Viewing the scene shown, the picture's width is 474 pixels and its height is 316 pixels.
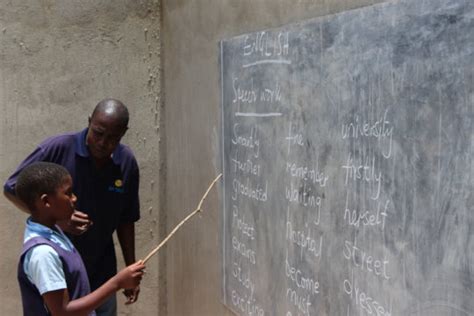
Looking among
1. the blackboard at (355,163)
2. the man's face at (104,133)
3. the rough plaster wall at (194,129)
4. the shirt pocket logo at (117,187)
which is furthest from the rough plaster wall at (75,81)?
the man's face at (104,133)

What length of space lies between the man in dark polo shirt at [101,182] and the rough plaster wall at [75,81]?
75.7 inches

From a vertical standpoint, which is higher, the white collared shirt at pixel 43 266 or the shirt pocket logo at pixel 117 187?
the shirt pocket logo at pixel 117 187

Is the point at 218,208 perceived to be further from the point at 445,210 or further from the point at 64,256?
the point at 445,210

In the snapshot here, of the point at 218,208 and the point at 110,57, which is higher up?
the point at 110,57

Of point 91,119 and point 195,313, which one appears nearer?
point 91,119

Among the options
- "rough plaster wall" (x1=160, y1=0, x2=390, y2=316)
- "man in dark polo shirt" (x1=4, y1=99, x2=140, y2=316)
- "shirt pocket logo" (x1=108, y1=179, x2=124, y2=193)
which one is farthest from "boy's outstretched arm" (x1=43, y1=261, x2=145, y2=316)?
"rough plaster wall" (x1=160, y1=0, x2=390, y2=316)

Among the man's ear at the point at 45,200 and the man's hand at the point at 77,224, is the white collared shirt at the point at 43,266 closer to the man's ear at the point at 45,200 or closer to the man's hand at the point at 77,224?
the man's ear at the point at 45,200

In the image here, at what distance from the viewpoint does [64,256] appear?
3252mm

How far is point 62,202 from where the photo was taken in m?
3.28

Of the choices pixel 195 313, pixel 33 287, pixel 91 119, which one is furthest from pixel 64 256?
pixel 195 313

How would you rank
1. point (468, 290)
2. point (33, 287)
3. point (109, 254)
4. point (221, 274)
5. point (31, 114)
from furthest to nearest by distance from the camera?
1. point (31, 114)
2. point (221, 274)
3. point (109, 254)
4. point (33, 287)
5. point (468, 290)

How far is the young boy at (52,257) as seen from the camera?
10.3 feet

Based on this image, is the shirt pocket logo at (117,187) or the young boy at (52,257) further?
the shirt pocket logo at (117,187)

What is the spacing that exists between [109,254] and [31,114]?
2.11 m
